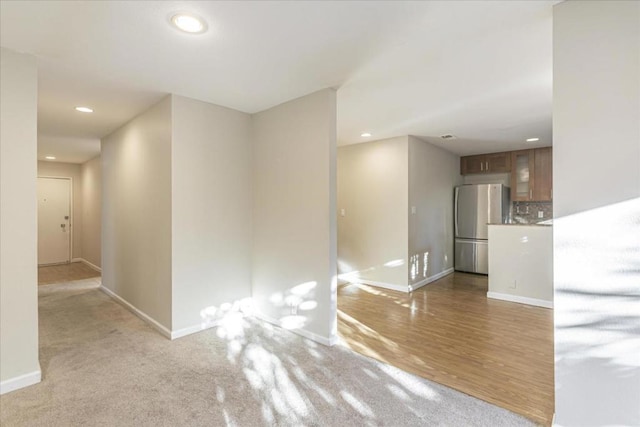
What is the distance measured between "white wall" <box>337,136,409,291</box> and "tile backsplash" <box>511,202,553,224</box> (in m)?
2.97

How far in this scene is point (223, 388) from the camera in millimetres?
2191

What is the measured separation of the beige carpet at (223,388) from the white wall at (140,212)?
1.73 feet

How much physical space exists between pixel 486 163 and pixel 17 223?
691 cm

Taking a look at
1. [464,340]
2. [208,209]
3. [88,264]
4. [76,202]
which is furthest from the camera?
[76,202]

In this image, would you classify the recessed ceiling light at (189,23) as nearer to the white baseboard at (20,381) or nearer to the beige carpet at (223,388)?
the beige carpet at (223,388)

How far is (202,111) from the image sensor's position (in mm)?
3244

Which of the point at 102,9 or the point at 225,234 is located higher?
the point at 102,9

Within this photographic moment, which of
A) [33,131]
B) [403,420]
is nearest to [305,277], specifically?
[403,420]

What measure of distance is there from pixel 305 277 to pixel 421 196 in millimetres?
2918

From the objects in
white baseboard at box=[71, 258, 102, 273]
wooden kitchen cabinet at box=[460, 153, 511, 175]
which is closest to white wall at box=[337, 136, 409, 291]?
wooden kitchen cabinet at box=[460, 153, 511, 175]

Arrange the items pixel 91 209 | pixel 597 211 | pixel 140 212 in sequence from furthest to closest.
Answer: pixel 91 209
pixel 140 212
pixel 597 211

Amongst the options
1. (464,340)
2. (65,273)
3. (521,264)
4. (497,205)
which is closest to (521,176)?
(497,205)

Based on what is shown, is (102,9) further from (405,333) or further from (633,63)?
(405,333)

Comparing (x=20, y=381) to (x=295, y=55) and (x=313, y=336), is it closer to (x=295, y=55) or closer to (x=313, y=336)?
(x=313, y=336)
